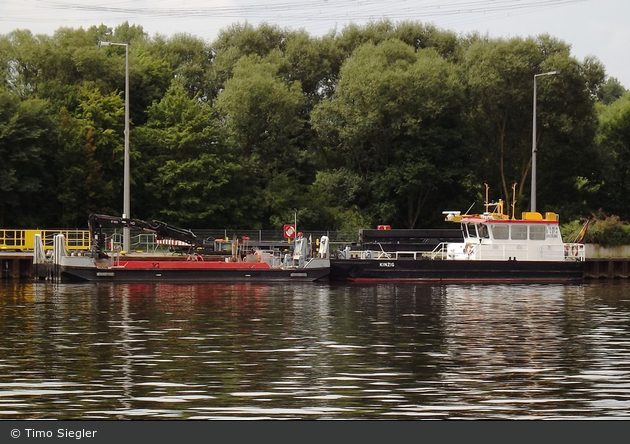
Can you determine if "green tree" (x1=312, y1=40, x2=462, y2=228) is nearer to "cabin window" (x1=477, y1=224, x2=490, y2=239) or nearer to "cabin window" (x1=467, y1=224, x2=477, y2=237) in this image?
"cabin window" (x1=467, y1=224, x2=477, y2=237)

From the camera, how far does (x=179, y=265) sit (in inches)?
2057

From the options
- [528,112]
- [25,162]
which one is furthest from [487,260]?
[25,162]

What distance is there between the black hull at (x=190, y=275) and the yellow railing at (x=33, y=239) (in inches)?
312

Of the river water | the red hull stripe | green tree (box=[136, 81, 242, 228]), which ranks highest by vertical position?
green tree (box=[136, 81, 242, 228])

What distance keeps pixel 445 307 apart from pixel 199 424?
76.4 feet

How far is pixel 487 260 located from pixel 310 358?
1275 inches

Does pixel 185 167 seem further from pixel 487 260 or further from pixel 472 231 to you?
pixel 487 260

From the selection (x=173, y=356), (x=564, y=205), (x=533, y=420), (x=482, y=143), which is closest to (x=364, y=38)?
(x=482, y=143)

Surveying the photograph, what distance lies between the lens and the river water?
18.5 metres

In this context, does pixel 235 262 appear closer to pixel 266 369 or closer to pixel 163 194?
pixel 163 194

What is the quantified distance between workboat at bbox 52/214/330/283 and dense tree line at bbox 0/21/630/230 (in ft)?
54.1

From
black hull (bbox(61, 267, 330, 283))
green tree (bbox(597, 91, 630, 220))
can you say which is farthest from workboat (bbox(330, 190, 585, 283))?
green tree (bbox(597, 91, 630, 220))

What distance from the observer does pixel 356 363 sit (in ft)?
77.6

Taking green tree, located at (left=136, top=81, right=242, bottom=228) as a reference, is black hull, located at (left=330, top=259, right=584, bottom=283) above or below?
below
